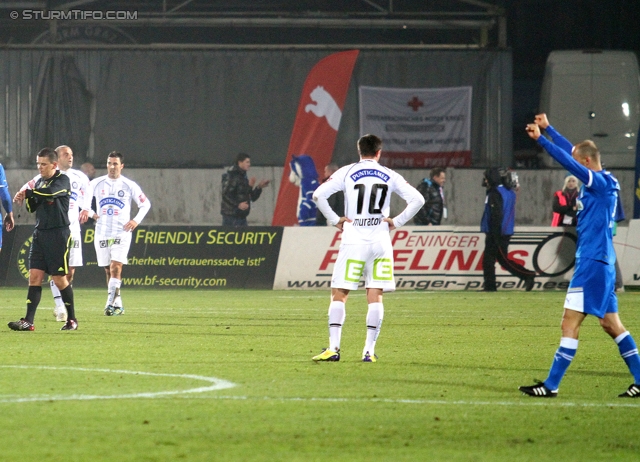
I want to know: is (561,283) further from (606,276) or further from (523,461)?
(523,461)

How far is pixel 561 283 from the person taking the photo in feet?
73.5

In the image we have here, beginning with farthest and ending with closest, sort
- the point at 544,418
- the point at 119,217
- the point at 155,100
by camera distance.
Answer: the point at 155,100
the point at 119,217
the point at 544,418

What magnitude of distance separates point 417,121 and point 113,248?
14.4m

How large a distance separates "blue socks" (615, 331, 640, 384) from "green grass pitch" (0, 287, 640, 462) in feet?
0.85

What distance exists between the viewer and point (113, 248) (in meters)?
16.6

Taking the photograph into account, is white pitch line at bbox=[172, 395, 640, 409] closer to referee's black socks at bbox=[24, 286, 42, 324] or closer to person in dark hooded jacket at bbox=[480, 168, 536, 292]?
referee's black socks at bbox=[24, 286, 42, 324]

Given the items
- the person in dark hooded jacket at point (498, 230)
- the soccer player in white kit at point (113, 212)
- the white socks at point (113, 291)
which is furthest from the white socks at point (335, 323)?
the person in dark hooded jacket at point (498, 230)

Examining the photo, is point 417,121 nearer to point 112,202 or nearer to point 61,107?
point 61,107

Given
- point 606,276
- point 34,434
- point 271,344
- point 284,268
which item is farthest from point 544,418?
point 284,268

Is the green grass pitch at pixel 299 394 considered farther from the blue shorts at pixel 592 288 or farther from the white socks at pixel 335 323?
the blue shorts at pixel 592 288

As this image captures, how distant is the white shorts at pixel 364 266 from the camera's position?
1060 centimetres

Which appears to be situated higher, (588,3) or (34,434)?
(588,3)

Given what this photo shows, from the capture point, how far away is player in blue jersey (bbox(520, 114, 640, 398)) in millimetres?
8352

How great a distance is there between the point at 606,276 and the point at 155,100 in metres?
22.8
